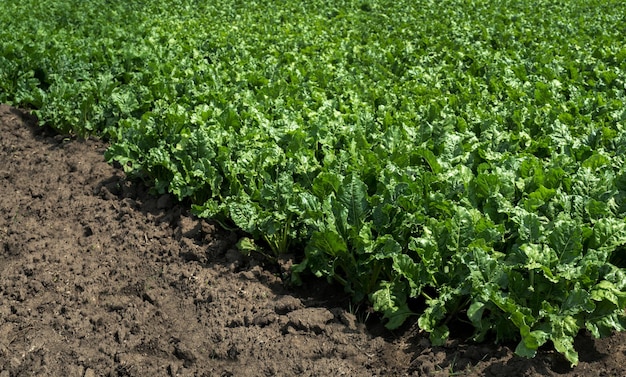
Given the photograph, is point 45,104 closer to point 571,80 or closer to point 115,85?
point 115,85

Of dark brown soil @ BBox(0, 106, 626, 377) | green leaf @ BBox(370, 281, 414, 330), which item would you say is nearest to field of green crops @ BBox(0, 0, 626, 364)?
green leaf @ BBox(370, 281, 414, 330)

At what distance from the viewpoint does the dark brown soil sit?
14.6ft

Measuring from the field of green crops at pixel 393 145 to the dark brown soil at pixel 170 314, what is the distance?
0.57 ft

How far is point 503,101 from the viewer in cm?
778

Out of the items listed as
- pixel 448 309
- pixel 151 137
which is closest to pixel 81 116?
pixel 151 137

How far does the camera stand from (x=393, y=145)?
20.0 ft

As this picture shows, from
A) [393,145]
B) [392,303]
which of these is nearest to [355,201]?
[392,303]

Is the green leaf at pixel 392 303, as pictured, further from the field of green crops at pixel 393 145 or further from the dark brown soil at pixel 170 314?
the dark brown soil at pixel 170 314

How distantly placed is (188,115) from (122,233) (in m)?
1.45

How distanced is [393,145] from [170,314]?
7.46ft

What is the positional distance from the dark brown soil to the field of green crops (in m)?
0.17

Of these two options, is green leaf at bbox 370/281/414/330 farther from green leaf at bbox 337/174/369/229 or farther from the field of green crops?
green leaf at bbox 337/174/369/229

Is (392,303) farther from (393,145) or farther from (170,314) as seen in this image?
(393,145)

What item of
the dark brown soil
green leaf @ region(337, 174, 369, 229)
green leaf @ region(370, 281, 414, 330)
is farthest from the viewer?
green leaf @ region(337, 174, 369, 229)
